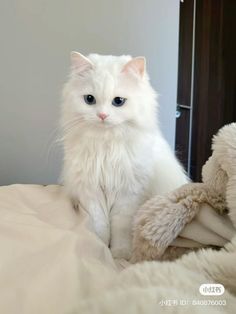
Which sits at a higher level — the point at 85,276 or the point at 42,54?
the point at 42,54

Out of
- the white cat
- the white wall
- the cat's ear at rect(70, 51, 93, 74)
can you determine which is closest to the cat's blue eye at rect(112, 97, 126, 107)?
the white cat

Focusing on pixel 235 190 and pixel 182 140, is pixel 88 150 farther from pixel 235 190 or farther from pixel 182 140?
pixel 182 140

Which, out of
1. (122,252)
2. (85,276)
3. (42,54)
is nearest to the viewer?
(85,276)

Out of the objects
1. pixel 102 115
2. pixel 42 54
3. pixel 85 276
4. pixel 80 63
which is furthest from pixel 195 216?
pixel 42 54

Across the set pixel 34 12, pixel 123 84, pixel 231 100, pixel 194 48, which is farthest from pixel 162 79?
pixel 231 100

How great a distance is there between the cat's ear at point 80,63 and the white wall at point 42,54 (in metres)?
0.49

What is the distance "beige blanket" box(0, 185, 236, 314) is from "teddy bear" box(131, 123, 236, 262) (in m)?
0.08

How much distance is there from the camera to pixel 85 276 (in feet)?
1.98

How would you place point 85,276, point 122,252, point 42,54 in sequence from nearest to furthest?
point 85,276
point 122,252
point 42,54

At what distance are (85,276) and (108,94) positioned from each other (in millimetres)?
464

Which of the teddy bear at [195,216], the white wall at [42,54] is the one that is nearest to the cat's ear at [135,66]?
the teddy bear at [195,216]

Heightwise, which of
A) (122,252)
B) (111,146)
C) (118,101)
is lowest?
(122,252)

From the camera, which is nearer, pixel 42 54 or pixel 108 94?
pixel 108 94

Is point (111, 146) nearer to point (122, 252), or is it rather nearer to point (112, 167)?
point (112, 167)
